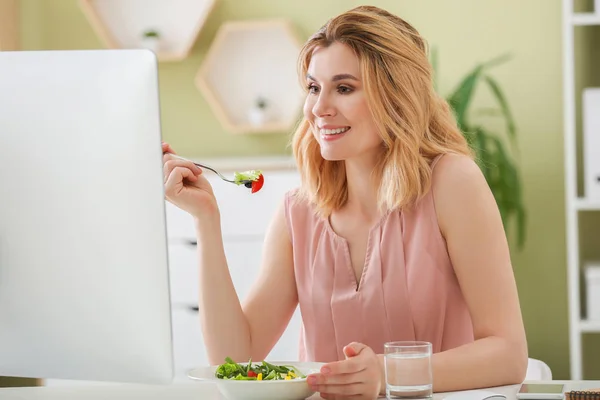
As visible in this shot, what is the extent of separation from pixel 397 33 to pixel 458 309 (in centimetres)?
59

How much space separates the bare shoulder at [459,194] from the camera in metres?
1.66

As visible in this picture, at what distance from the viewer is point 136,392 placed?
1.32 meters

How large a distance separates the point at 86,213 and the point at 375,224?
3.00 feet

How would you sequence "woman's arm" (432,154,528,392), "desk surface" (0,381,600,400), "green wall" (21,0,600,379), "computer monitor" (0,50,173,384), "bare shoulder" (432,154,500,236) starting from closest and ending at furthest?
"computer monitor" (0,50,173,384), "desk surface" (0,381,600,400), "woman's arm" (432,154,528,392), "bare shoulder" (432,154,500,236), "green wall" (21,0,600,379)

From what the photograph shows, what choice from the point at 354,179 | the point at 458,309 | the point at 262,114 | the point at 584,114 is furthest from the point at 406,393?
the point at 262,114

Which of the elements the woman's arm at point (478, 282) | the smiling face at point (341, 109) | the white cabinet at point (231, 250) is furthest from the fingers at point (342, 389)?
the white cabinet at point (231, 250)

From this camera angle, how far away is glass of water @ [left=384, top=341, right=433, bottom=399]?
1171 mm

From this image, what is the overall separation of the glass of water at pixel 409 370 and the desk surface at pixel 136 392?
4.0 inches

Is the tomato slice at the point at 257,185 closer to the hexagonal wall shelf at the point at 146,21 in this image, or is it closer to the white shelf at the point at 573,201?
the white shelf at the point at 573,201

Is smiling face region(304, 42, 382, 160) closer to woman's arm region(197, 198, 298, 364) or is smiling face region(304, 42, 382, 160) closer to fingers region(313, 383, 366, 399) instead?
woman's arm region(197, 198, 298, 364)

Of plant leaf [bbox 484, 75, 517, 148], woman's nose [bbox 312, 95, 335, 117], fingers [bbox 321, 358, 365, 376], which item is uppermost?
plant leaf [bbox 484, 75, 517, 148]

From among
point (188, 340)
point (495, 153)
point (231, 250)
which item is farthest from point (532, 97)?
point (188, 340)

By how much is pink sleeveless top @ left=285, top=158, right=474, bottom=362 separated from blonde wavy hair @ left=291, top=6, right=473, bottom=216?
0.06m

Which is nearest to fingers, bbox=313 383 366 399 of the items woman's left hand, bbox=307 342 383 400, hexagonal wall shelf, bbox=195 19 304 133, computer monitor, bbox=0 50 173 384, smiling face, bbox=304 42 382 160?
woman's left hand, bbox=307 342 383 400
